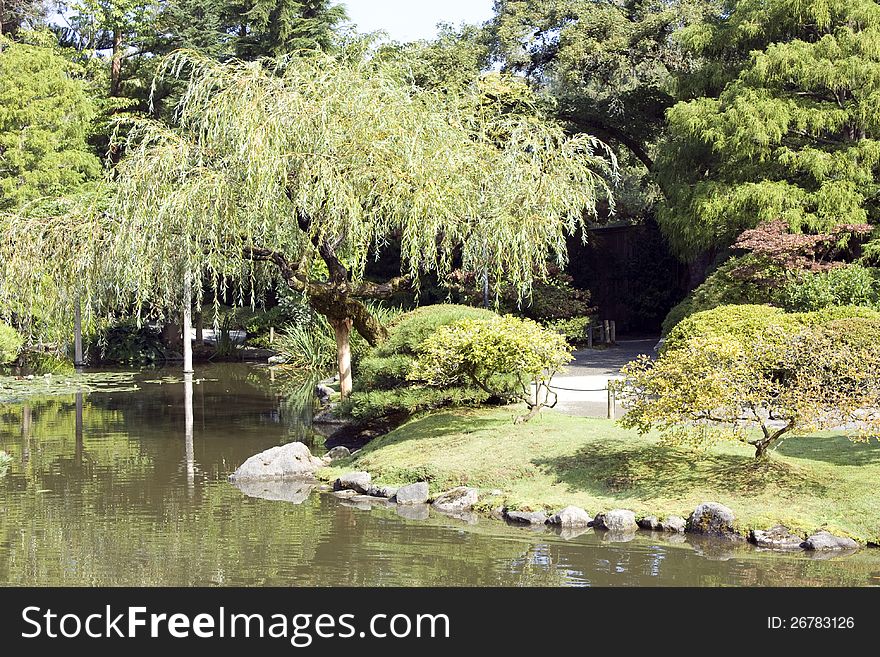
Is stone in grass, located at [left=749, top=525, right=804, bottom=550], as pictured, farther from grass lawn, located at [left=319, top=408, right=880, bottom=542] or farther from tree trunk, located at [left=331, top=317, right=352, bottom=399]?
tree trunk, located at [left=331, top=317, right=352, bottom=399]

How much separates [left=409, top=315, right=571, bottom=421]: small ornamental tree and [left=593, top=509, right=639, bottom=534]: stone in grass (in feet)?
8.40

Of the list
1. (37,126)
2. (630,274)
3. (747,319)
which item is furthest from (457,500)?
(37,126)

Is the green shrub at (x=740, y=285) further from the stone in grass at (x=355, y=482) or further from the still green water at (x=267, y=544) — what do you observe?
the still green water at (x=267, y=544)

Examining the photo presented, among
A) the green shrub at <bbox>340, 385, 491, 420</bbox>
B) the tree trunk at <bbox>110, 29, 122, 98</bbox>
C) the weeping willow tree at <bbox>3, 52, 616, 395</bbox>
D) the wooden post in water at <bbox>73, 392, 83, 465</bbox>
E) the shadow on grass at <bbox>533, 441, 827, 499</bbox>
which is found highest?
the tree trunk at <bbox>110, 29, 122, 98</bbox>

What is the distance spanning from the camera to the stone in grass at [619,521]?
8.86 metres

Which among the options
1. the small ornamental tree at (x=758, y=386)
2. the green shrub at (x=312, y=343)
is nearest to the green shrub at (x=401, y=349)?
the small ornamental tree at (x=758, y=386)

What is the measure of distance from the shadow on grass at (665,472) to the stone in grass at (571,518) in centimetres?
47

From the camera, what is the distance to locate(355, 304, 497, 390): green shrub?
1257 cm

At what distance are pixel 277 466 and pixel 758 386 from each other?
530cm

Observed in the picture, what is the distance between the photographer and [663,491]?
30.7 feet

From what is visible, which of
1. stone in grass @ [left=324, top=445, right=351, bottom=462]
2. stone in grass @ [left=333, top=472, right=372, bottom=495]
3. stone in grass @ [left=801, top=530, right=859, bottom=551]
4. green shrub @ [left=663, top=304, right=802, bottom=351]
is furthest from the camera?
green shrub @ [left=663, top=304, right=802, bottom=351]

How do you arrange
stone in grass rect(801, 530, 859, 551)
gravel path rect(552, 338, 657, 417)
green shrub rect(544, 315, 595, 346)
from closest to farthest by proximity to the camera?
1. stone in grass rect(801, 530, 859, 551)
2. gravel path rect(552, 338, 657, 417)
3. green shrub rect(544, 315, 595, 346)

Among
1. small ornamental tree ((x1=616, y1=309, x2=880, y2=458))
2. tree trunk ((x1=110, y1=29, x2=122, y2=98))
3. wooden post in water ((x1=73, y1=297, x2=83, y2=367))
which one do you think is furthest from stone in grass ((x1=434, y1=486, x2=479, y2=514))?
tree trunk ((x1=110, y1=29, x2=122, y2=98))

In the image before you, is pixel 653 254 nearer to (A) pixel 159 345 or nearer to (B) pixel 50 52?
(A) pixel 159 345
